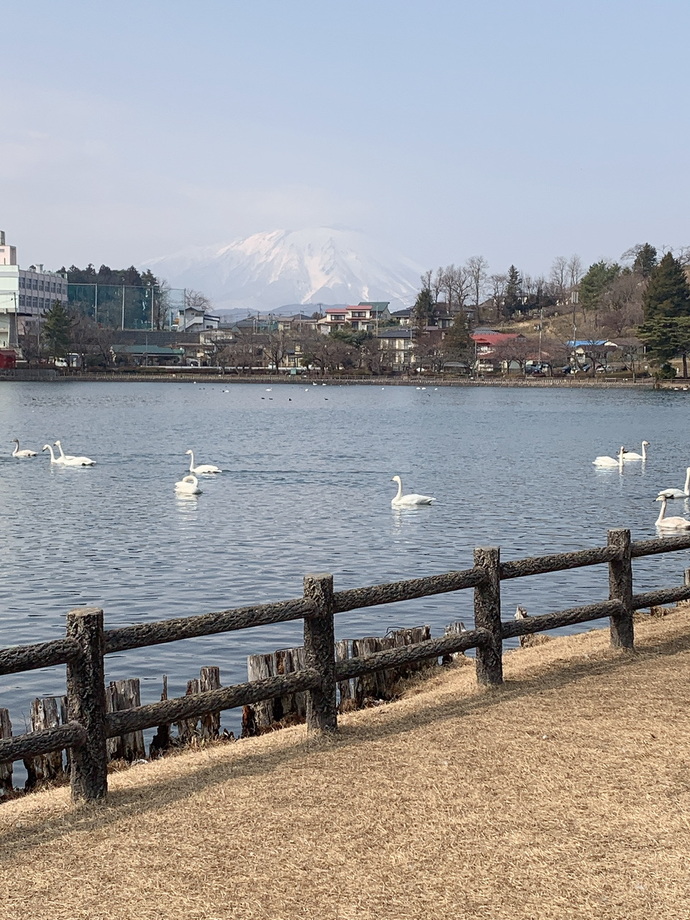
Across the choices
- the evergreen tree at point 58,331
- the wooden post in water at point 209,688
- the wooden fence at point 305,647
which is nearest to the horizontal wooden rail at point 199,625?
the wooden fence at point 305,647

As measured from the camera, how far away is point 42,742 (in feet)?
22.7

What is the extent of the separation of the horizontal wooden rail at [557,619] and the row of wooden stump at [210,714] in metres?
1.00

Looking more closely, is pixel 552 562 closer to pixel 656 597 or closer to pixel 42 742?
pixel 656 597

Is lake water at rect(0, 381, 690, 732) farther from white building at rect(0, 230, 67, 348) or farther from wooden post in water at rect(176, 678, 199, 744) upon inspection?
white building at rect(0, 230, 67, 348)

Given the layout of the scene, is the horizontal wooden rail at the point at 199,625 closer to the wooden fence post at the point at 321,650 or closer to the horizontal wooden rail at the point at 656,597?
the wooden fence post at the point at 321,650

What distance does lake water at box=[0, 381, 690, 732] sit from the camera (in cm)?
1783

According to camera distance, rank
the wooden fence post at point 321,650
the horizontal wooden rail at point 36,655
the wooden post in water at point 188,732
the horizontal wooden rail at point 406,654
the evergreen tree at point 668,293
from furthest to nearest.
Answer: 1. the evergreen tree at point 668,293
2. the wooden post in water at point 188,732
3. the horizontal wooden rail at point 406,654
4. the wooden fence post at point 321,650
5. the horizontal wooden rail at point 36,655

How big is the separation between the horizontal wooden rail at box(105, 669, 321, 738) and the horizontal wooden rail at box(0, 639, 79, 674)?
1.87 feet

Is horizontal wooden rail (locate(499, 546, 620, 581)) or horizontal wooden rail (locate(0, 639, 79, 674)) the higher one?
horizontal wooden rail (locate(499, 546, 620, 581))

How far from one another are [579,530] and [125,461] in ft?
84.1

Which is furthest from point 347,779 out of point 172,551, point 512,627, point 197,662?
point 172,551

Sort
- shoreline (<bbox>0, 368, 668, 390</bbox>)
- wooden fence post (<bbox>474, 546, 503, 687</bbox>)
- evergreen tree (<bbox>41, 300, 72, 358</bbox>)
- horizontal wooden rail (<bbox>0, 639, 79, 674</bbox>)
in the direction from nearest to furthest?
1. horizontal wooden rail (<bbox>0, 639, 79, 674</bbox>)
2. wooden fence post (<bbox>474, 546, 503, 687</bbox>)
3. shoreline (<bbox>0, 368, 668, 390</bbox>)
4. evergreen tree (<bbox>41, 300, 72, 358</bbox>)

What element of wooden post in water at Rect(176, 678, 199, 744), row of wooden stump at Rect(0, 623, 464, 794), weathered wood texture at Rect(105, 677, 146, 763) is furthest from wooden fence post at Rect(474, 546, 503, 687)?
weathered wood texture at Rect(105, 677, 146, 763)

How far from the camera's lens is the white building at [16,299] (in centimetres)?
17512
